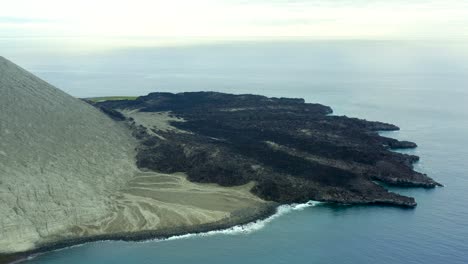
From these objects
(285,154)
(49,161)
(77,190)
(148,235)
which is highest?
(285,154)

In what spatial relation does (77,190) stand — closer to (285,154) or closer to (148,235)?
(148,235)

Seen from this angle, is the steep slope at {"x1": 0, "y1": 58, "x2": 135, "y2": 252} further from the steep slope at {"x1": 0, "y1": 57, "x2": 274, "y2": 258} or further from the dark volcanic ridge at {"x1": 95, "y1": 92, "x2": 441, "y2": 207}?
the dark volcanic ridge at {"x1": 95, "y1": 92, "x2": 441, "y2": 207}

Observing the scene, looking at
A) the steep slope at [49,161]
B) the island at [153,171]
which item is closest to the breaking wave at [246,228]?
the island at [153,171]

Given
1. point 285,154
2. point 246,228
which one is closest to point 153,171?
point 285,154

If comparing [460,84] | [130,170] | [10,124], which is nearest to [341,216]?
[130,170]

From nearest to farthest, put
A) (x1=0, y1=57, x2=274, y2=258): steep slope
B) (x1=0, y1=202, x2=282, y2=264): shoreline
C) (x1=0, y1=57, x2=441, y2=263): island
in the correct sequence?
(x1=0, y1=202, x2=282, y2=264): shoreline, (x1=0, y1=57, x2=274, y2=258): steep slope, (x1=0, y1=57, x2=441, y2=263): island

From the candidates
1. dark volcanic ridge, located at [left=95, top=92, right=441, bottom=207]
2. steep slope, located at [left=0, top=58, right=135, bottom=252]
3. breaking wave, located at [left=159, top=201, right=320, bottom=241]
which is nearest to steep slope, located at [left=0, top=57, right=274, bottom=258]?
steep slope, located at [left=0, top=58, right=135, bottom=252]

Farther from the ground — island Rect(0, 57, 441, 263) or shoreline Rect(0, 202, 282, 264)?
island Rect(0, 57, 441, 263)
